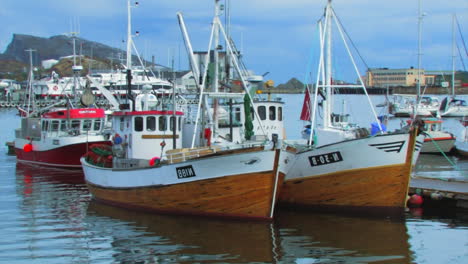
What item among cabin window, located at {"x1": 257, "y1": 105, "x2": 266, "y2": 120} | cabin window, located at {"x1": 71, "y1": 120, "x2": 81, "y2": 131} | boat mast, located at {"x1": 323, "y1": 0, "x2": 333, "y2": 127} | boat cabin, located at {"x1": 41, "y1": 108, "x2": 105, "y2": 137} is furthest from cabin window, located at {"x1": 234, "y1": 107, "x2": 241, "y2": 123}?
cabin window, located at {"x1": 71, "y1": 120, "x2": 81, "y2": 131}

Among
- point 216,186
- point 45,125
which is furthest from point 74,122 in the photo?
point 216,186

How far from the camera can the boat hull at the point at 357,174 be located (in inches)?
823

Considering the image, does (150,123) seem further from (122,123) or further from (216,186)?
(216,186)

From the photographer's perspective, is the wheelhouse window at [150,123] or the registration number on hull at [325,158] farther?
the wheelhouse window at [150,123]

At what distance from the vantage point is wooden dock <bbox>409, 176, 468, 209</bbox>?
22391 mm

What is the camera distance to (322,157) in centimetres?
2175

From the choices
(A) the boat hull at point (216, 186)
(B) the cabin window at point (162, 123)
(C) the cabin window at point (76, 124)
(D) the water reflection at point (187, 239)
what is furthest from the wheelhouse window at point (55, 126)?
(A) the boat hull at point (216, 186)

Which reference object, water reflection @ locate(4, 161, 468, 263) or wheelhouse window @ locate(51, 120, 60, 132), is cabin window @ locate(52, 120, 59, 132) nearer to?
wheelhouse window @ locate(51, 120, 60, 132)

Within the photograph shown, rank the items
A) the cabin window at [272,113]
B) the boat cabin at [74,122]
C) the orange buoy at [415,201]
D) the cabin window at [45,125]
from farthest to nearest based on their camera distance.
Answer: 1. the cabin window at [45,125]
2. the boat cabin at [74,122]
3. the cabin window at [272,113]
4. the orange buoy at [415,201]

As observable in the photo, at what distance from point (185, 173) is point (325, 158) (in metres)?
5.16

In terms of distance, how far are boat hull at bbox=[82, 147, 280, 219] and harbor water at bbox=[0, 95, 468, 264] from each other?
1.39ft

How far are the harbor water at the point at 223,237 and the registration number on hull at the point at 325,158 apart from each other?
1809mm

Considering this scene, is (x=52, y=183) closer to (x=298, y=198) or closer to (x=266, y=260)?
(x=298, y=198)

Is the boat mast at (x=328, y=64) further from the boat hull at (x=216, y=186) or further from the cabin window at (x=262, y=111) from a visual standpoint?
the boat hull at (x=216, y=186)
